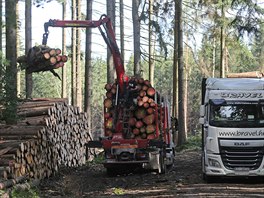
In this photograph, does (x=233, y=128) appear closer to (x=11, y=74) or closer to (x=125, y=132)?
(x=125, y=132)

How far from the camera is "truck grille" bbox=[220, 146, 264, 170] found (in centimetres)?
1240

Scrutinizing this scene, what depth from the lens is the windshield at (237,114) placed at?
12.7 metres

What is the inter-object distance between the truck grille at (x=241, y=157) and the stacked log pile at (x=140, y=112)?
3.55m

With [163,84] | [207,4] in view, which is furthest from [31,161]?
[163,84]

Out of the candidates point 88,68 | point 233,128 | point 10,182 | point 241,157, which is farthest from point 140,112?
point 88,68

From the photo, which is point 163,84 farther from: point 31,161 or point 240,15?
point 31,161

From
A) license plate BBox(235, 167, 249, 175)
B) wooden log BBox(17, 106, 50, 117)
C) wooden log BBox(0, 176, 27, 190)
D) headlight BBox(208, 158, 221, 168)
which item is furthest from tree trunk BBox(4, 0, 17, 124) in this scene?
license plate BBox(235, 167, 249, 175)

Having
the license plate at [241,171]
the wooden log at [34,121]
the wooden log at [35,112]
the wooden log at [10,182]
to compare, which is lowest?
the wooden log at [10,182]

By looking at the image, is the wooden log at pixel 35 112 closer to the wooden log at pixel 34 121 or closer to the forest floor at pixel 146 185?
the wooden log at pixel 34 121

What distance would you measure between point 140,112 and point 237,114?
3.80 meters

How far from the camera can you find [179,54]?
26.3 m

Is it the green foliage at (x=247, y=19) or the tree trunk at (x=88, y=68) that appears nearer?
the green foliage at (x=247, y=19)

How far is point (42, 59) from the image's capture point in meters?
14.5

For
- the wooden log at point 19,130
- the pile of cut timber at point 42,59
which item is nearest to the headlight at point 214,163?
the wooden log at point 19,130
